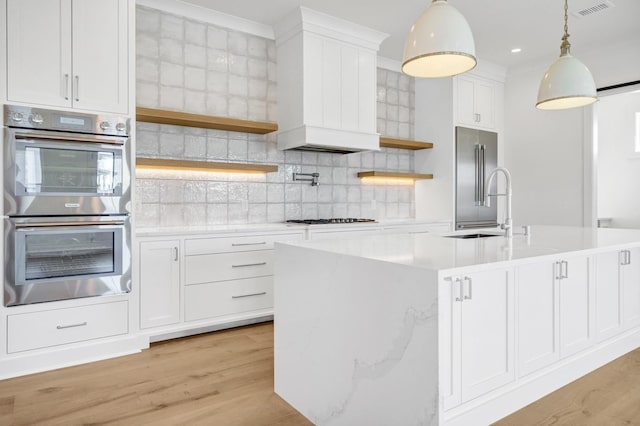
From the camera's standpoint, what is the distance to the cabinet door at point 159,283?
3076 millimetres

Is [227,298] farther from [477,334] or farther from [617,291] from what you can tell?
[617,291]

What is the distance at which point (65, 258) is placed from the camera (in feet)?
8.96

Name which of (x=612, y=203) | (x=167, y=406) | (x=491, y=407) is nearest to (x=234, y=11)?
(x=167, y=406)

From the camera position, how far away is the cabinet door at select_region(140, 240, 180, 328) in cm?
308

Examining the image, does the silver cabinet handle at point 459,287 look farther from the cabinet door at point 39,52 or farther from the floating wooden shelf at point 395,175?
the floating wooden shelf at point 395,175

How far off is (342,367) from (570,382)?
1.39 m

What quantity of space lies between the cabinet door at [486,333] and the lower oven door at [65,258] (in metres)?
2.32

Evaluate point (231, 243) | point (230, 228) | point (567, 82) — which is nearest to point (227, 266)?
point (231, 243)

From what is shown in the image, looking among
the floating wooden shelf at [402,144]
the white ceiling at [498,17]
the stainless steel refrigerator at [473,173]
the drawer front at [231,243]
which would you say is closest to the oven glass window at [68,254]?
the drawer front at [231,243]

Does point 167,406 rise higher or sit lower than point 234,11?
lower

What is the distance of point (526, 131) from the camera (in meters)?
5.32

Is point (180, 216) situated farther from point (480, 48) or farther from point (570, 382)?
point (480, 48)

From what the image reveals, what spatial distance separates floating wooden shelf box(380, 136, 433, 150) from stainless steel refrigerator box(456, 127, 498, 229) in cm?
39

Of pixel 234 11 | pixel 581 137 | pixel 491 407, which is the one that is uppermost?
pixel 234 11
